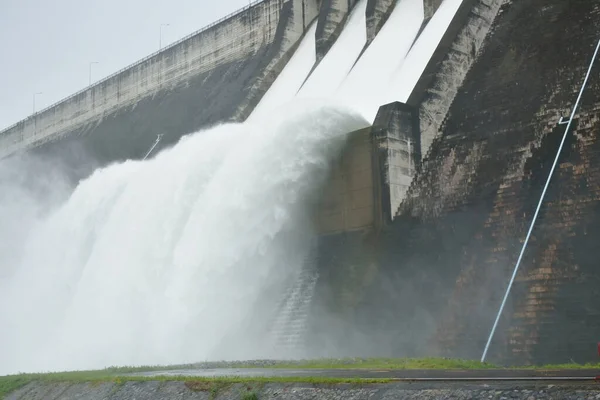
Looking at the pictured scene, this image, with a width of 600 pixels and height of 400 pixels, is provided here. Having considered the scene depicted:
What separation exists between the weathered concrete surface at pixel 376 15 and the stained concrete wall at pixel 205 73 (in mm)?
4686

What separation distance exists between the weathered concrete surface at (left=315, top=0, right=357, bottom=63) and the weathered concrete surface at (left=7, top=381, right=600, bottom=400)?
1692 centimetres

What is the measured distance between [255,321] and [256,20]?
1782 cm

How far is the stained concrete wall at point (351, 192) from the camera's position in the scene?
17859mm

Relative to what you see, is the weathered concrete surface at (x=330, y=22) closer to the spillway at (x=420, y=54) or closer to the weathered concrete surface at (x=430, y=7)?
the weathered concrete surface at (x=430, y=7)

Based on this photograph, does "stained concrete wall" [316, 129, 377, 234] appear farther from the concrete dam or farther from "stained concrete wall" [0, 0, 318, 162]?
"stained concrete wall" [0, 0, 318, 162]

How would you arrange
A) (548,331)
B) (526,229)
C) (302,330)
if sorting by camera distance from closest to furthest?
(548,331), (526,229), (302,330)

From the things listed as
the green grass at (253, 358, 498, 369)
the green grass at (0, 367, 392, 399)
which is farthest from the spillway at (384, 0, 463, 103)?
the green grass at (0, 367, 392, 399)

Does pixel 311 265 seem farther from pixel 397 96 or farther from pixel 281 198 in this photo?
pixel 397 96

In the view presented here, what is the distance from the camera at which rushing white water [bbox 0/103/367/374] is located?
18141mm

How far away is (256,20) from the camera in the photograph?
1305 inches

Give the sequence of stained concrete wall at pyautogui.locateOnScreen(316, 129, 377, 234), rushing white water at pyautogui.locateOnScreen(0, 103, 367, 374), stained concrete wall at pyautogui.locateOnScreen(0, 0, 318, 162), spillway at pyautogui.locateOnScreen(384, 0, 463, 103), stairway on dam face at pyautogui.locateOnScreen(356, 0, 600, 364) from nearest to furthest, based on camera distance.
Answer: stairway on dam face at pyautogui.locateOnScreen(356, 0, 600, 364) < stained concrete wall at pyautogui.locateOnScreen(316, 129, 377, 234) < rushing white water at pyautogui.locateOnScreen(0, 103, 367, 374) < spillway at pyautogui.locateOnScreen(384, 0, 463, 103) < stained concrete wall at pyautogui.locateOnScreen(0, 0, 318, 162)

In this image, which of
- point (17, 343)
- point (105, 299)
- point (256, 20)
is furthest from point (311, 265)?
point (256, 20)

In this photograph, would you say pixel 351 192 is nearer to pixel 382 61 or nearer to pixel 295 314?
pixel 295 314

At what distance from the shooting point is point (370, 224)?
17641mm
